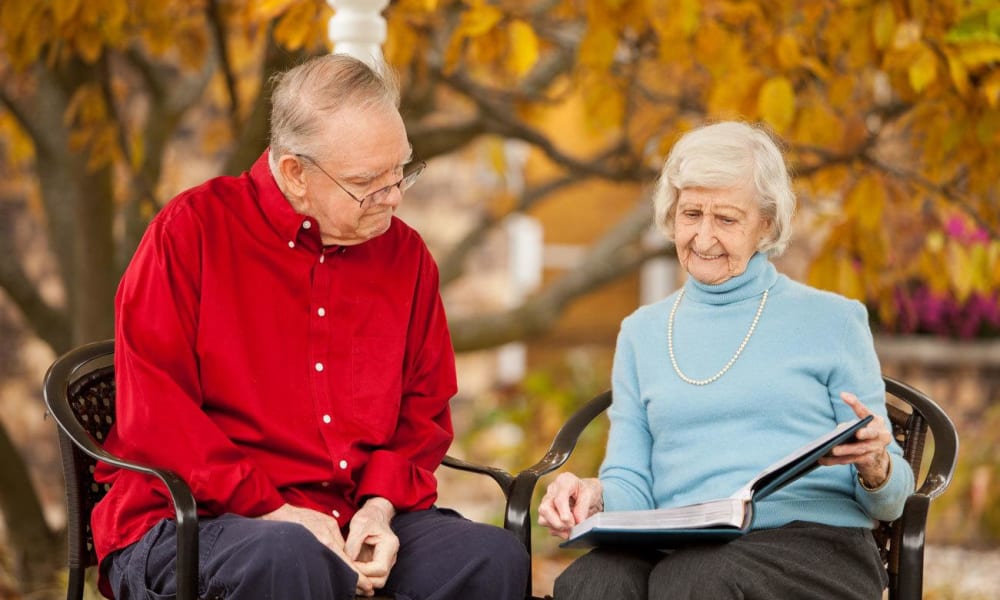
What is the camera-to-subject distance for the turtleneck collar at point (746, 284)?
2697 millimetres

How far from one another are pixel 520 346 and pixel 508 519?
6364 mm

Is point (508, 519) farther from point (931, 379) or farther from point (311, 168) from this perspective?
point (931, 379)

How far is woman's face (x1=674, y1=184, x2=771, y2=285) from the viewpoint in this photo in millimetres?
2633

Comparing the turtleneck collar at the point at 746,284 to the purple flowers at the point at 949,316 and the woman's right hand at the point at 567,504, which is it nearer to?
the woman's right hand at the point at 567,504

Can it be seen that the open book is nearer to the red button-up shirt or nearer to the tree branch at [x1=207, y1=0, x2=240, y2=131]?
the red button-up shirt

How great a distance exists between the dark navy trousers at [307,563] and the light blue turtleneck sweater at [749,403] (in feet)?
0.93

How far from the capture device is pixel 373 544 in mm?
2465

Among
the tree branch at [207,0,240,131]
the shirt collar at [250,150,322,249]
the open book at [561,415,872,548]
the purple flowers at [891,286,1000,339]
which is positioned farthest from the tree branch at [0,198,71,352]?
the purple flowers at [891,286,1000,339]

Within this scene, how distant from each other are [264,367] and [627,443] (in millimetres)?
752

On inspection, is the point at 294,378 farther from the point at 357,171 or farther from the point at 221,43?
the point at 221,43

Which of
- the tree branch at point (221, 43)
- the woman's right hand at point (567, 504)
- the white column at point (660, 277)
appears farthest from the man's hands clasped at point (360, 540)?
the white column at point (660, 277)

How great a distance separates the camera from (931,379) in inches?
283

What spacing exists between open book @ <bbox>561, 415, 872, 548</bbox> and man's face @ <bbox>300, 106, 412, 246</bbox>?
701mm

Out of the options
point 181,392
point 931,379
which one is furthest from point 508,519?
point 931,379
